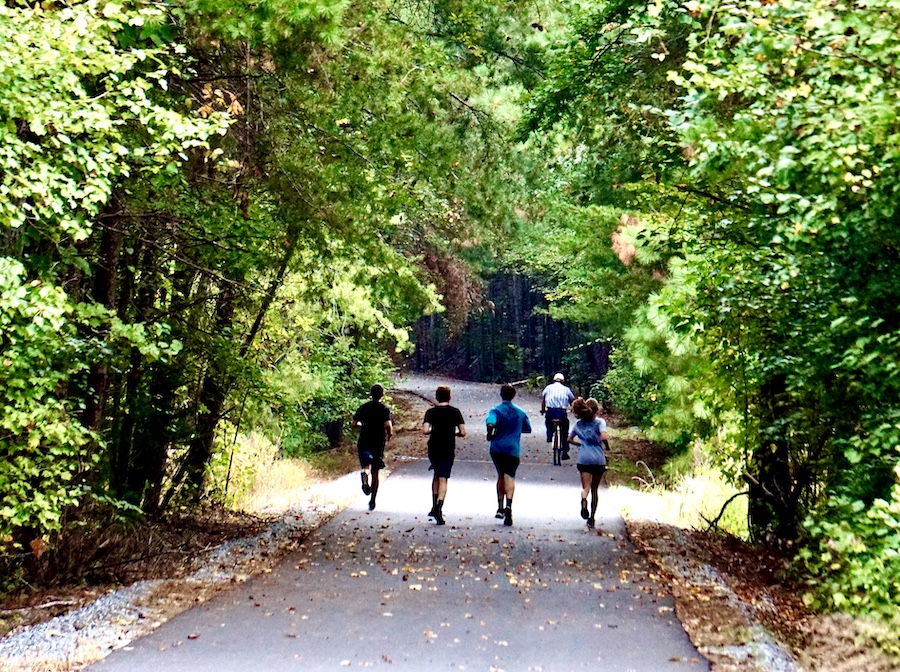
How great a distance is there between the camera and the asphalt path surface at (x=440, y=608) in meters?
6.42

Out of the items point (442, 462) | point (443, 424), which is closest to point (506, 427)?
point (443, 424)

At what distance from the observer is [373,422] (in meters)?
13.8

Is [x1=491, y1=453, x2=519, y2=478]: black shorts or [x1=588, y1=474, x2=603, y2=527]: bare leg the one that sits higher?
[x1=491, y1=453, x2=519, y2=478]: black shorts

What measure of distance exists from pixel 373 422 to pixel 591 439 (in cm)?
311

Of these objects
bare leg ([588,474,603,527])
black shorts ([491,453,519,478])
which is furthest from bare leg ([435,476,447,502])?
bare leg ([588,474,603,527])

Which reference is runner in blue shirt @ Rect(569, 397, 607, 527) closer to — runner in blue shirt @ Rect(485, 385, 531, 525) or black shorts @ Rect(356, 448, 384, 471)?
runner in blue shirt @ Rect(485, 385, 531, 525)

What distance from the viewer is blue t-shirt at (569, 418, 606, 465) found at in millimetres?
12859

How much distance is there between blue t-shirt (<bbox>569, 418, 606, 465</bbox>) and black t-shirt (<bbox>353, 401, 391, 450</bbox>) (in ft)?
8.99

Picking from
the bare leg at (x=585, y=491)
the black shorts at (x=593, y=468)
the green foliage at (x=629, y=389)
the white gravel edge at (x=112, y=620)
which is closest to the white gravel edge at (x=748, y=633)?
the black shorts at (x=593, y=468)

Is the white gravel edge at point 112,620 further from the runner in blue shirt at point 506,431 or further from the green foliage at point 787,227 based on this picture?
the green foliage at point 787,227

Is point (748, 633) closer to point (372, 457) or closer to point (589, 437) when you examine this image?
point (589, 437)

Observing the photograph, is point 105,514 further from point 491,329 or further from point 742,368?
point 491,329

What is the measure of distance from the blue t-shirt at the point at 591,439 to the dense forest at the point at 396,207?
1.59m

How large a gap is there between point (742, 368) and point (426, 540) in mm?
4719
